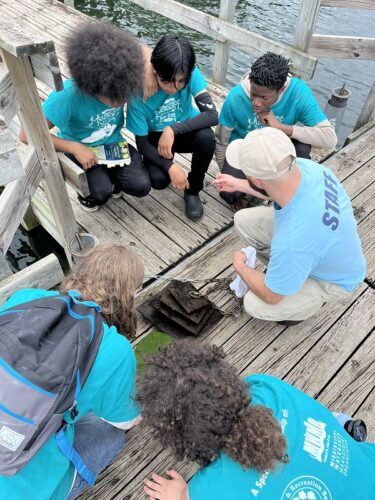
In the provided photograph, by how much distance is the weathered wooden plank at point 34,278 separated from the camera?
207 cm

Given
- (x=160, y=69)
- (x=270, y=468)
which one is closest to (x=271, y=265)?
(x=270, y=468)

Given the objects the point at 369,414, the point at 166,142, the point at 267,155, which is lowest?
the point at 369,414

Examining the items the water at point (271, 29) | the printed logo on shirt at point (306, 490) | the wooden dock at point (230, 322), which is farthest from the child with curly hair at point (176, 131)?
the water at point (271, 29)

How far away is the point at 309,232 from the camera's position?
1620 mm

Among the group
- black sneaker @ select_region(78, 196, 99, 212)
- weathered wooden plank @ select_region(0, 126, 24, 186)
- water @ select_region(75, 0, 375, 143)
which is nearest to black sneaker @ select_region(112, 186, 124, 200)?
black sneaker @ select_region(78, 196, 99, 212)

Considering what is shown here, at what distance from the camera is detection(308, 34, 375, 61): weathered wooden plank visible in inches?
134

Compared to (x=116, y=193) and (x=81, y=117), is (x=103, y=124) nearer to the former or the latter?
(x=81, y=117)

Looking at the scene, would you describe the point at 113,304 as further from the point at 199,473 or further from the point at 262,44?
the point at 262,44

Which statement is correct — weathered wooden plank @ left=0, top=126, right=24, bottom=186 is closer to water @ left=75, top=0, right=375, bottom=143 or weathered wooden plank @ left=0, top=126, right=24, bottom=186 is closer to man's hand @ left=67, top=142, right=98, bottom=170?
man's hand @ left=67, top=142, right=98, bottom=170

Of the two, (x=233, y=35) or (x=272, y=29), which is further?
(x=272, y=29)

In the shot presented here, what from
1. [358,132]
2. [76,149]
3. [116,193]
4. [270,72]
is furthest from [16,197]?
[358,132]

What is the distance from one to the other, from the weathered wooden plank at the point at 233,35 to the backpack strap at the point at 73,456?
3538 mm

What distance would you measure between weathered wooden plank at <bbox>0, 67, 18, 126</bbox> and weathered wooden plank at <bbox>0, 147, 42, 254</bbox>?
0.25 m

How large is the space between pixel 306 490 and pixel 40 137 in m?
1.90
